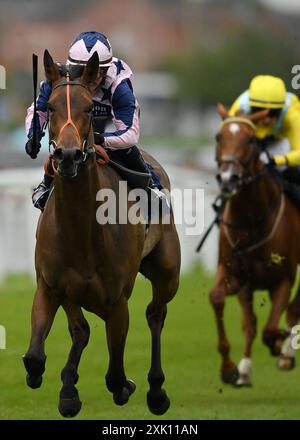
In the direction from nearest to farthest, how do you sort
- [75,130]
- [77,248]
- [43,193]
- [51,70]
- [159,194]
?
[75,130] → [51,70] → [77,248] → [43,193] → [159,194]

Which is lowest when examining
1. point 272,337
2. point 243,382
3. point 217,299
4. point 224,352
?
point 243,382

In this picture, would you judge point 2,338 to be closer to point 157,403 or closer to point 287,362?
point 287,362


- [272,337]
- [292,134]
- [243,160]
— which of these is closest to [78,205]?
[272,337]

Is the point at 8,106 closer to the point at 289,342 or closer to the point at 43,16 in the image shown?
the point at 43,16

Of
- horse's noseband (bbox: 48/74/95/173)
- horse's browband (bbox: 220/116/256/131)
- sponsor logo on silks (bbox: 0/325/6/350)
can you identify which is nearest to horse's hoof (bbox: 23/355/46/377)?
horse's noseband (bbox: 48/74/95/173)

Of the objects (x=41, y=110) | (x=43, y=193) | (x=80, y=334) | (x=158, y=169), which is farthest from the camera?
(x=158, y=169)

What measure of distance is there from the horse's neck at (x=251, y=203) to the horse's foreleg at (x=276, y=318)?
498 mm

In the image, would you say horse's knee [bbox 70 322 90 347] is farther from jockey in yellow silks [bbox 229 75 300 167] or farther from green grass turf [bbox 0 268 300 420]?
jockey in yellow silks [bbox 229 75 300 167]

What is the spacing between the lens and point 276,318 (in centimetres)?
869

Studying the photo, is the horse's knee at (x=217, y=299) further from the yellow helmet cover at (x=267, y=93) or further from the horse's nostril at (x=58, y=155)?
the horse's nostril at (x=58, y=155)

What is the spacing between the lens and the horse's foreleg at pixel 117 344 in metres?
6.32

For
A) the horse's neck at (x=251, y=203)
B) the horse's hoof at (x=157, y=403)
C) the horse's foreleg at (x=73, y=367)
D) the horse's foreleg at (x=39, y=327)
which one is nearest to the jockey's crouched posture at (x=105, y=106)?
the horse's foreleg at (x=39, y=327)

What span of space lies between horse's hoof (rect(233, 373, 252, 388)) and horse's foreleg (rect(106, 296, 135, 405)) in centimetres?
230

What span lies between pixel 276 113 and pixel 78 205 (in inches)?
140
